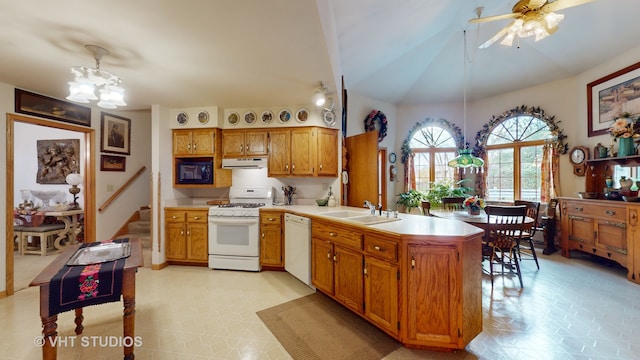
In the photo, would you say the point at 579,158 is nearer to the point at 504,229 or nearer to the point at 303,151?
the point at 504,229

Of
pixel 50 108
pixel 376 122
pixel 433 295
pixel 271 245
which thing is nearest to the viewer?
pixel 433 295

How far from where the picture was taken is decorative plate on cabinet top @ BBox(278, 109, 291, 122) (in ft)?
12.2

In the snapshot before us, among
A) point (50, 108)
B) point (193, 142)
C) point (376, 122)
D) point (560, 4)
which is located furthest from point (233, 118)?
point (560, 4)

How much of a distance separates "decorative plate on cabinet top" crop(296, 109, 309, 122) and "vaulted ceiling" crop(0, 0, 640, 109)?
0.22 meters

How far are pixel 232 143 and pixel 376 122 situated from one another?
10.8 ft

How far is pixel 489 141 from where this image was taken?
5445 millimetres

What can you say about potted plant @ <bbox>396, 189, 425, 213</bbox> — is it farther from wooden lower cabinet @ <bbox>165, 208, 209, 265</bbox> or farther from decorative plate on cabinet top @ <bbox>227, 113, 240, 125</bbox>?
wooden lower cabinet @ <bbox>165, 208, 209, 265</bbox>

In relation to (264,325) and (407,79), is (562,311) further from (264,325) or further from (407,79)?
(407,79)

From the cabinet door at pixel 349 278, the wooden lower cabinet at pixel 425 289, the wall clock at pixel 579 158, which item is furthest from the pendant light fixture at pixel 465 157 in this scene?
the cabinet door at pixel 349 278

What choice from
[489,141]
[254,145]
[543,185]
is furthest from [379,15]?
[543,185]

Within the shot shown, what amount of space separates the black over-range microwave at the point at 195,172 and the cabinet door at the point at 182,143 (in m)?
0.17

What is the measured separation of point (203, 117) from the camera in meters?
3.77

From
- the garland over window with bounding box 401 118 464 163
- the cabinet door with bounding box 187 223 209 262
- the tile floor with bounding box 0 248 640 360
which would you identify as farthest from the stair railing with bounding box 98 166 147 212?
the garland over window with bounding box 401 118 464 163

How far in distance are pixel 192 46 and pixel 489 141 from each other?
597 cm
